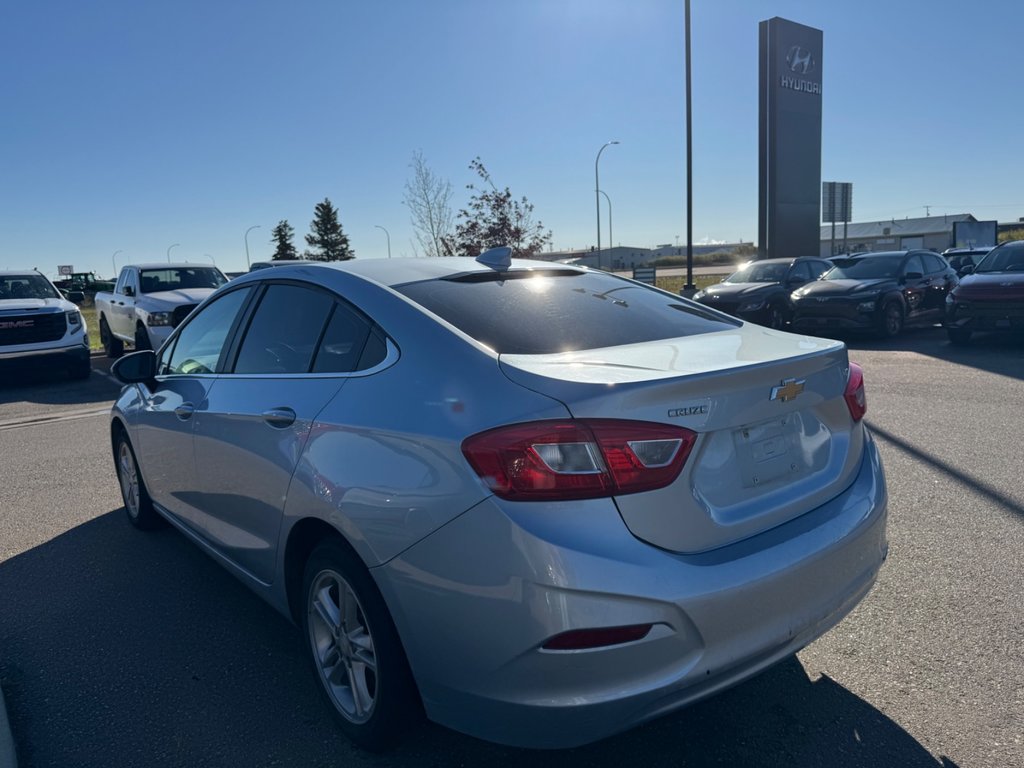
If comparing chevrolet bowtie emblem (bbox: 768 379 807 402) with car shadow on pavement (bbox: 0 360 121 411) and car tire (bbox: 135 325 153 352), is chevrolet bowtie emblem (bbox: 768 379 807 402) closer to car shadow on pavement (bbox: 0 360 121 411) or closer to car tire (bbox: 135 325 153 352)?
car shadow on pavement (bbox: 0 360 121 411)

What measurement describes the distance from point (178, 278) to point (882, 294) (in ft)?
41.2

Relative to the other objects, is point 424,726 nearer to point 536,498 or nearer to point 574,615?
point 574,615

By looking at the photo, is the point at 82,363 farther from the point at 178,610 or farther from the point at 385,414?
the point at 385,414

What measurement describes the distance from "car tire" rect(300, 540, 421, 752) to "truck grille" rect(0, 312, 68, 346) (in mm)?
11805

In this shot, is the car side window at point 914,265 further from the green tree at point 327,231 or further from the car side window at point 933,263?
the green tree at point 327,231

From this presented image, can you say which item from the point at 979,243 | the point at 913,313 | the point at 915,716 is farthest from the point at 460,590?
the point at 979,243

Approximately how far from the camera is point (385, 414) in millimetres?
2516

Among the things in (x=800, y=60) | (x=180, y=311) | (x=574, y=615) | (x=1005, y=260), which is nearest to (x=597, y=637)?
(x=574, y=615)

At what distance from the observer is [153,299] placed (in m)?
13.4

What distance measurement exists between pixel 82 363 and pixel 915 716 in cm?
1349

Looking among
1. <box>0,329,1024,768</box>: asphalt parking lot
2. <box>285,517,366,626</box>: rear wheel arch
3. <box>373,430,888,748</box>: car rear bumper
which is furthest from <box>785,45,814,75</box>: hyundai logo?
<box>373,430,888,748</box>: car rear bumper

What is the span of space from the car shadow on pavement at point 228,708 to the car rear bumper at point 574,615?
51cm

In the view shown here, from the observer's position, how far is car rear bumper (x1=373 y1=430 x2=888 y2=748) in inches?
81.5

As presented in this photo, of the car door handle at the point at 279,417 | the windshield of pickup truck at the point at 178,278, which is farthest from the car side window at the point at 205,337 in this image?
the windshield of pickup truck at the point at 178,278
